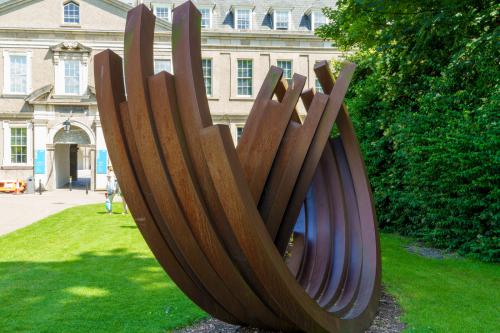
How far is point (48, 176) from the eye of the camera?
25234mm

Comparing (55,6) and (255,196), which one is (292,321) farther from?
(55,6)

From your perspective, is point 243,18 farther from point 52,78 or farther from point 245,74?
point 52,78

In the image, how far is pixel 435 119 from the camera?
31.9 feet

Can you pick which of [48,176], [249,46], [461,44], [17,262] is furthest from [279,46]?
[17,262]

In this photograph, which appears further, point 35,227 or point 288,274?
point 35,227

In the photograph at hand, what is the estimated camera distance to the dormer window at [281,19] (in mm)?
28500

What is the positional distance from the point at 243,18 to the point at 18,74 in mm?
13864

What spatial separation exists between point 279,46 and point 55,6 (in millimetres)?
13095

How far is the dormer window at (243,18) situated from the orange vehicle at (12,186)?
15.8m

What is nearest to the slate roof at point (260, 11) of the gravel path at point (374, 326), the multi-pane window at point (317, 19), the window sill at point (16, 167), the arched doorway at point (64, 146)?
the multi-pane window at point (317, 19)

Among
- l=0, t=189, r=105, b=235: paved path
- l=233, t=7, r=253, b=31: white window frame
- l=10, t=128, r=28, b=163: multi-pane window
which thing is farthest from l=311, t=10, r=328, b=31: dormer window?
l=10, t=128, r=28, b=163: multi-pane window

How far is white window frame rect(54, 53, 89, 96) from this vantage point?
25.3 m

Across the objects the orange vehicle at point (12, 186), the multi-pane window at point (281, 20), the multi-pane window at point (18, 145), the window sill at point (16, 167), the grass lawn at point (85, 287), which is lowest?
the orange vehicle at point (12, 186)

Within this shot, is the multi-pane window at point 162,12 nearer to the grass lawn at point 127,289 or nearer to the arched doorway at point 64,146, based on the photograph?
the arched doorway at point 64,146
